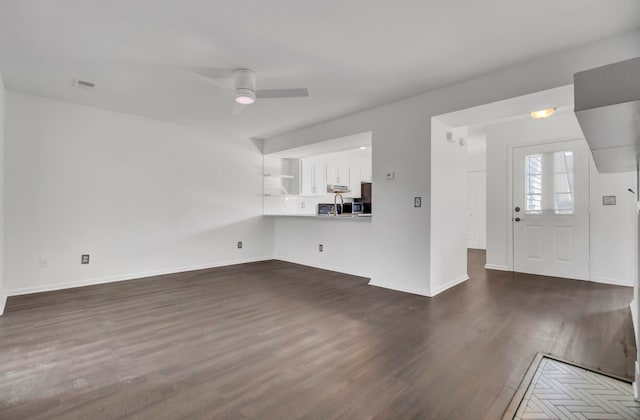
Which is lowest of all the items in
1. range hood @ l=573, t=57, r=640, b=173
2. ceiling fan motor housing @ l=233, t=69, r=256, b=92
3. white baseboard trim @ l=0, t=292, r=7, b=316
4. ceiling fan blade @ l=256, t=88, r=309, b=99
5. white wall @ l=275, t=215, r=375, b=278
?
white baseboard trim @ l=0, t=292, r=7, b=316

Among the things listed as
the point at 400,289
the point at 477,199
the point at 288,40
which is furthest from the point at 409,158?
the point at 477,199

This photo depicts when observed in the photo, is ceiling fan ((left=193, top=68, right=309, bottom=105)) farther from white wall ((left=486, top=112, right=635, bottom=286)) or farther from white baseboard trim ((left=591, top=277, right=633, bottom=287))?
white baseboard trim ((left=591, top=277, right=633, bottom=287))

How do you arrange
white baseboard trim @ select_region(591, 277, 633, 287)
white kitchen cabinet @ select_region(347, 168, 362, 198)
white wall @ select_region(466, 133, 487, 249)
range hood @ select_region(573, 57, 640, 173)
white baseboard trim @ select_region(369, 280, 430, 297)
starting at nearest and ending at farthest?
range hood @ select_region(573, 57, 640, 173) < white baseboard trim @ select_region(369, 280, 430, 297) < white baseboard trim @ select_region(591, 277, 633, 287) < white wall @ select_region(466, 133, 487, 249) < white kitchen cabinet @ select_region(347, 168, 362, 198)

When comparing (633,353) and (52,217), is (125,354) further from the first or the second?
(633,353)

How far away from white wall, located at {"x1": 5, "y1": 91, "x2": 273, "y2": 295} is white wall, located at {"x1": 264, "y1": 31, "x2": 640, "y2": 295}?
246cm

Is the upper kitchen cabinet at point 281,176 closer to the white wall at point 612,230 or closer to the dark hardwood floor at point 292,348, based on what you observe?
the dark hardwood floor at point 292,348

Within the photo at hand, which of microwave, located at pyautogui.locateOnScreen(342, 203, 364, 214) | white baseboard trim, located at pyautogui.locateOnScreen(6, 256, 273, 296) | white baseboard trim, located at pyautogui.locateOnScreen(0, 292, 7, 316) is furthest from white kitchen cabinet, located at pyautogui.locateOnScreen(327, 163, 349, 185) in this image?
white baseboard trim, located at pyautogui.locateOnScreen(0, 292, 7, 316)

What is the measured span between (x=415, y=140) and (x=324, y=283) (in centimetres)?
221

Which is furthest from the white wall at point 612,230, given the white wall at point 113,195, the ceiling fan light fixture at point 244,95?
the white wall at point 113,195

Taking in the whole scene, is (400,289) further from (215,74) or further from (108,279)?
(108,279)

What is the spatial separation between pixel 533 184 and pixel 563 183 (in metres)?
0.37

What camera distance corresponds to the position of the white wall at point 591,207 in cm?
415

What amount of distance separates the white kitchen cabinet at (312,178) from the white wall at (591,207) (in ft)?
10.8

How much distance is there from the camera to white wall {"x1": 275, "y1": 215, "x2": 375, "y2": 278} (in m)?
4.79
